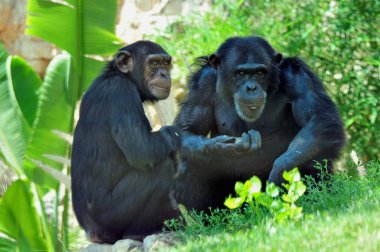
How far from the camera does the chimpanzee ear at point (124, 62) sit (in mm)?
6105

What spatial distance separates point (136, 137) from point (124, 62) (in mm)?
807

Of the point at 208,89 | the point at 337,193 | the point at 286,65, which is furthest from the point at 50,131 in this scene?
the point at 337,193

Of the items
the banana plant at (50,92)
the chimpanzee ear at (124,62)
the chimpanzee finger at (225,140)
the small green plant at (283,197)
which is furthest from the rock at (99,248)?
the banana plant at (50,92)

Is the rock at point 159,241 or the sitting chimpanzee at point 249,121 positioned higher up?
the sitting chimpanzee at point 249,121

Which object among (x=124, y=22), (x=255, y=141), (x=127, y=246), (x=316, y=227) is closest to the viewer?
(x=316, y=227)

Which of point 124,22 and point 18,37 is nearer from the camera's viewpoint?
point 124,22

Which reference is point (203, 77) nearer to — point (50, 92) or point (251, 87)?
point (251, 87)

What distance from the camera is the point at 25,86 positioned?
9.50 metres

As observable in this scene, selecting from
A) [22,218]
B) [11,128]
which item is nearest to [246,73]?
[22,218]

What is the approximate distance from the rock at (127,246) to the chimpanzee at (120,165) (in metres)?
0.17

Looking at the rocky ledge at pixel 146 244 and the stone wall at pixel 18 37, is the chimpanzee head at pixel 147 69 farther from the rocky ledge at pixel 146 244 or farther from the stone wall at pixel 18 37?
the stone wall at pixel 18 37

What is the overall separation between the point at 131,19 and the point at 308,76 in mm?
7960

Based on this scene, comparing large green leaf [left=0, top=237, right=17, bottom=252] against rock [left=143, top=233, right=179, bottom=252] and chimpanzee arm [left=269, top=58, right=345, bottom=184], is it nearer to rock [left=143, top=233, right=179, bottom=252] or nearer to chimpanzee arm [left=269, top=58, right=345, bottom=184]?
rock [left=143, top=233, right=179, bottom=252]

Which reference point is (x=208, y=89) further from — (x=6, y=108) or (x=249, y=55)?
(x=6, y=108)
